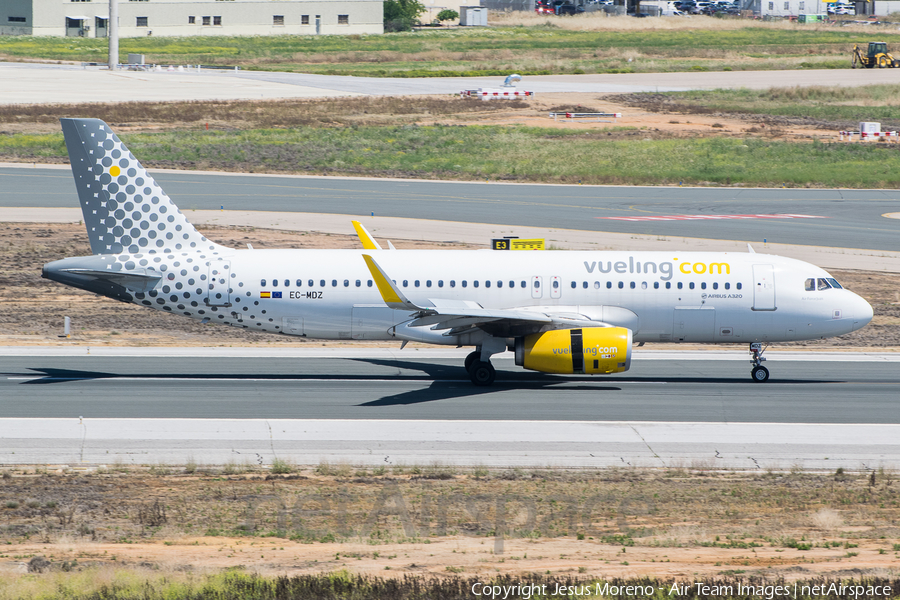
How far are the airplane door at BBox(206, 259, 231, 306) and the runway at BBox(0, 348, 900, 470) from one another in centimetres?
254

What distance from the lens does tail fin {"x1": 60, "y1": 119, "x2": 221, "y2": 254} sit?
103ft

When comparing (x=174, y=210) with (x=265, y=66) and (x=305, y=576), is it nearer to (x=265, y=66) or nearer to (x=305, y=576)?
(x=305, y=576)

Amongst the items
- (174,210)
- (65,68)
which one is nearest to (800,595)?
(174,210)

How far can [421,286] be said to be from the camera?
3162 cm

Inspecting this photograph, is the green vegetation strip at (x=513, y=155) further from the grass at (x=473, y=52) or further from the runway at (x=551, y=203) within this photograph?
the grass at (x=473, y=52)

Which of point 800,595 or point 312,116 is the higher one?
point 312,116

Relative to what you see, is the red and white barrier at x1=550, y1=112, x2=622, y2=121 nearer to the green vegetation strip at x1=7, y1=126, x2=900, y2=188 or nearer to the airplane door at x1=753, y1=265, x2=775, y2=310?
the green vegetation strip at x1=7, y1=126, x2=900, y2=188

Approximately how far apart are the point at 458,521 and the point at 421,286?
12.8 metres

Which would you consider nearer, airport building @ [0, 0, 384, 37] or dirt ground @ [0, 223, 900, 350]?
dirt ground @ [0, 223, 900, 350]

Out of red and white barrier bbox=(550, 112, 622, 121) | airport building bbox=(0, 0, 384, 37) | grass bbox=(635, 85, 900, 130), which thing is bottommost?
red and white barrier bbox=(550, 112, 622, 121)

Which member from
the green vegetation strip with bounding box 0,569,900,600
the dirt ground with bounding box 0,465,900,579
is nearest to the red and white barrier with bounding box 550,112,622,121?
the dirt ground with bounding box 0,465,900,579

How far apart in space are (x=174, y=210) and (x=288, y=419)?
331 inches

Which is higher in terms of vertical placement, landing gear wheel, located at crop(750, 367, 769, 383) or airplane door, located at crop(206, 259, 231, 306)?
airplane door, located at crop(206, 259, 231, 306)

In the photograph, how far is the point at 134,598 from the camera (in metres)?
15.0
